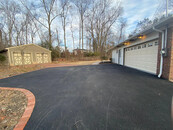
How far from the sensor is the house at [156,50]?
3.69 m

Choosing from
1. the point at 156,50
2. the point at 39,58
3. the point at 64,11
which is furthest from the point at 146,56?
the point at 64,11

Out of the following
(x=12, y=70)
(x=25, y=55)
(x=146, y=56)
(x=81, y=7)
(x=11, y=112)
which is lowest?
(x=11, y=112)

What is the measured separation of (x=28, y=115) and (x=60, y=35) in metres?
20.8

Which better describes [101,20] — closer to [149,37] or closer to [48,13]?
[48,13]

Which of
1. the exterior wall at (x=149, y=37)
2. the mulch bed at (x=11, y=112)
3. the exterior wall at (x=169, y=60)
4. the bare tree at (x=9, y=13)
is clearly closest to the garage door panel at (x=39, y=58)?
the bare tree at (x=9, y=13)

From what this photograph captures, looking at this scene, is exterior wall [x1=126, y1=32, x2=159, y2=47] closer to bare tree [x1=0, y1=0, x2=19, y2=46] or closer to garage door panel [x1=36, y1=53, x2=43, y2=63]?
garage door panel [x1=36, y1=53, x2=43, y2=63]

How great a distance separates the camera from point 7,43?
14867 millimetres

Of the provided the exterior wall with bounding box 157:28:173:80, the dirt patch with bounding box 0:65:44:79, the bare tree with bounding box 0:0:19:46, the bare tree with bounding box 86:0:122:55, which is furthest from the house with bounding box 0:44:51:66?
the exterior wall with bounding box 157:28:173:80

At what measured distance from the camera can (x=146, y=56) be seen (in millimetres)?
5352

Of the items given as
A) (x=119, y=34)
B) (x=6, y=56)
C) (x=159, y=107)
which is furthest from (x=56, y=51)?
(x=159, y=107)

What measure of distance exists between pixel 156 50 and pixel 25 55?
15.9 meters

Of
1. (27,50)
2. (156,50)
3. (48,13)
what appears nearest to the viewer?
(156,50)

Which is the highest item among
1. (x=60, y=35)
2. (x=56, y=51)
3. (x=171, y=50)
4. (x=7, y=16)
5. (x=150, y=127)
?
(x=7, y=16)

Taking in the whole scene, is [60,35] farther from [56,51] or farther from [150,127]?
[150,127]
